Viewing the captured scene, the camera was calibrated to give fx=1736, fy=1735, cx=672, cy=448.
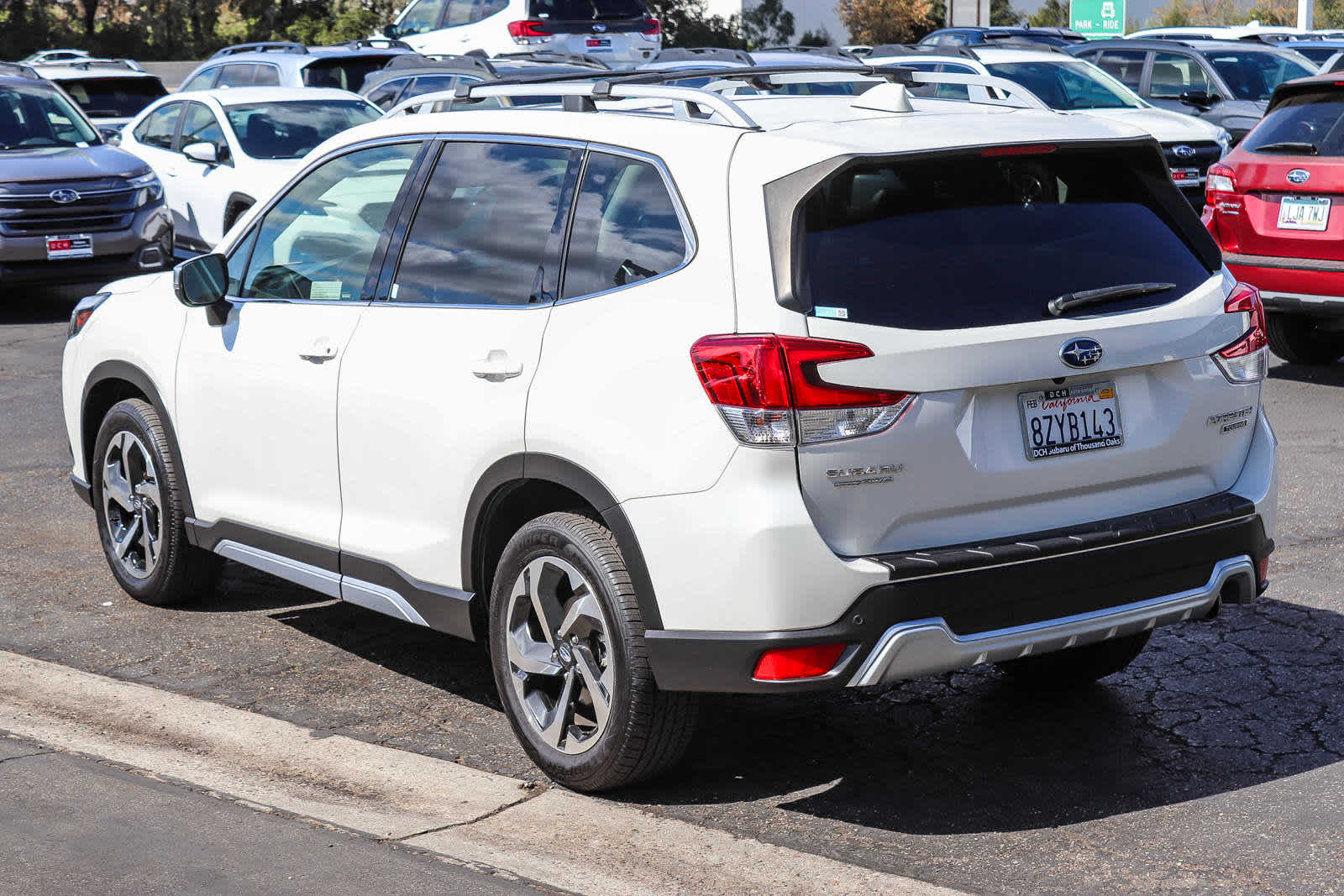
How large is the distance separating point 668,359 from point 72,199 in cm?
1142

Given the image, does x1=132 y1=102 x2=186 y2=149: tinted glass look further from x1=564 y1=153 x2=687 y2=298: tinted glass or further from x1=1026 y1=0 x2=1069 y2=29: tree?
x1=1026 y1=0 x2=1069 y2=29: tree

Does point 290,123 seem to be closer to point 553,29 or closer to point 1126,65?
point 553,29

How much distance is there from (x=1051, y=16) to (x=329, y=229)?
172ft

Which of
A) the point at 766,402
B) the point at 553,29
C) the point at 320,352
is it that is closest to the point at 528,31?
the point at 553,29

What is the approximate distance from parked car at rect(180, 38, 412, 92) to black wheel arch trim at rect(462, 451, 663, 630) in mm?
15059

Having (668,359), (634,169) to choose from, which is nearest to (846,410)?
(668,359)

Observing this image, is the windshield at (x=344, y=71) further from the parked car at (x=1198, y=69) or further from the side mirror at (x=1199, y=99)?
the side mirror at (x=1199, y=99)

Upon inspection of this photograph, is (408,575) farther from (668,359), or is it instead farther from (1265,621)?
(1265,621)

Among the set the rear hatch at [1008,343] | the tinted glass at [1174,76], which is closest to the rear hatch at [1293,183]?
the rear hatch at [1008,343]

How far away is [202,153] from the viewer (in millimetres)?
15000

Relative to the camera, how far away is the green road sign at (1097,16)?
3928cm

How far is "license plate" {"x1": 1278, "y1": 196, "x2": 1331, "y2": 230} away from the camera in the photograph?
398 inches

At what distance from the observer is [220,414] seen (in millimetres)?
5879

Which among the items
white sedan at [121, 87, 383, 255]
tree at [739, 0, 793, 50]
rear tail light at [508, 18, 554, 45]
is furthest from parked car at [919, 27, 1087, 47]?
tree at [739, 0, 793, 50]
